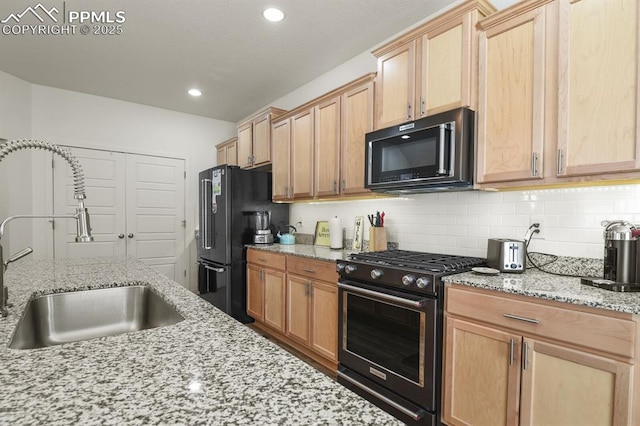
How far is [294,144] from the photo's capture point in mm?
3426

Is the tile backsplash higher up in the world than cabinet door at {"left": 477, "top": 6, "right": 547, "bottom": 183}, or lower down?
lower down

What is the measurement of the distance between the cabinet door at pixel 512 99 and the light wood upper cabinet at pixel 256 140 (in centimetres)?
246

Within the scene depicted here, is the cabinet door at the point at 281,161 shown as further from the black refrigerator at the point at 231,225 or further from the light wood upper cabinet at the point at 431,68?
the light wood upper cabinet at the point at 431,68

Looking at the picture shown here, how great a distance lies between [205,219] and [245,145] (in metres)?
1.09

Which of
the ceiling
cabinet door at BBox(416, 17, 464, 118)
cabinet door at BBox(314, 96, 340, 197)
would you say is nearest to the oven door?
cabinet door at BBox(314, 96, 340, 197)

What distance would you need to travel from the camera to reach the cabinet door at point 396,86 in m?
2.29

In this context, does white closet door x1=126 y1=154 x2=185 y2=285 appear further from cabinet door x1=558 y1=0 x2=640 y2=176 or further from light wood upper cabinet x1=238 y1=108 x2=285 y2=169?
cabinet door x1=558 y1=0 x2=640 y2=176

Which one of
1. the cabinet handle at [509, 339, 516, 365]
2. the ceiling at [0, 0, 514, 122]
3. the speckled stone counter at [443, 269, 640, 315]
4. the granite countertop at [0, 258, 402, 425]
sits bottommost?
the cabinet handle at [509, 339, 516, 365]

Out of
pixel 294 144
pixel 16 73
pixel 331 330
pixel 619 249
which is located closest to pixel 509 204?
pixel 619 249

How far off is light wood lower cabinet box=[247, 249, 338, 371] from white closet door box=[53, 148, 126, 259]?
213 cm

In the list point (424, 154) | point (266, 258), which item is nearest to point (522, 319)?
point (424, 154)

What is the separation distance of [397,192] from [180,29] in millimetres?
2239

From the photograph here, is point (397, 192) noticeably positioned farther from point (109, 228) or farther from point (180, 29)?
point (109, 228)

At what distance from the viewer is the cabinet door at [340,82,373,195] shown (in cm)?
268
